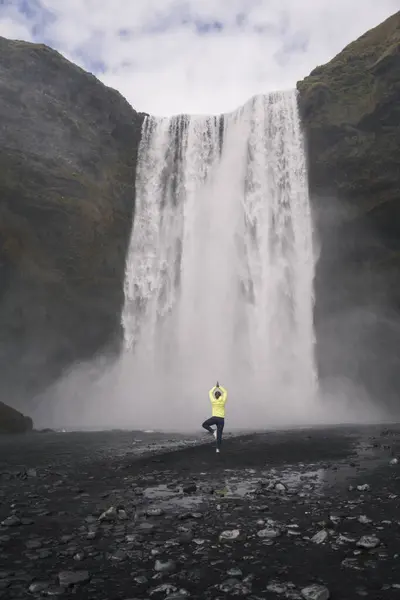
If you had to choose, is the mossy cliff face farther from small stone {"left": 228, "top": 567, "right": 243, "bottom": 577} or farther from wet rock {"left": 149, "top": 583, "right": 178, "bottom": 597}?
wet rock {"left": 149, "top": 583, "right": 178, "bottom": 597}

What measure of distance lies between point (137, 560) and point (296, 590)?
1.67m

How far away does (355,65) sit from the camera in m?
35.1

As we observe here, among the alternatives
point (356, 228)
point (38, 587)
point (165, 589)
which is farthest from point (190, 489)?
point (356, 228)

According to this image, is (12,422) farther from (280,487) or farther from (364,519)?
(364,519)

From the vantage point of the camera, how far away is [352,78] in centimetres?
3456

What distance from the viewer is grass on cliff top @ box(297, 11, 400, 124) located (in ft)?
109

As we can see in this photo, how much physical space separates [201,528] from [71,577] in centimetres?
205

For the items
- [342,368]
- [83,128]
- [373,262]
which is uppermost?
[83,128]

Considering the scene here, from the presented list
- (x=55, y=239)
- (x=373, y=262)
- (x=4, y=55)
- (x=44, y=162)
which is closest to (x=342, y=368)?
(x=373, y=262)

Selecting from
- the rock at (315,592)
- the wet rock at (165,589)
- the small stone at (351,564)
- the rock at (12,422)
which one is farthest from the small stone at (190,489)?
the rock at (12,422)

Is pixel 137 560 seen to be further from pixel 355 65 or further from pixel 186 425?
pixel 355 65

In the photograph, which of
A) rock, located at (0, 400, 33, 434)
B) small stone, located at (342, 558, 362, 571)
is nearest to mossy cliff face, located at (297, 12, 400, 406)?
rock, located at (0, 400, 33, 434)

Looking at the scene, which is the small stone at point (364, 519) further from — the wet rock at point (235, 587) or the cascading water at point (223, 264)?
the cascading water at point (223, 264)

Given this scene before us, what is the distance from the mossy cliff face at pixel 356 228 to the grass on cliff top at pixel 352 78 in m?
0.07
